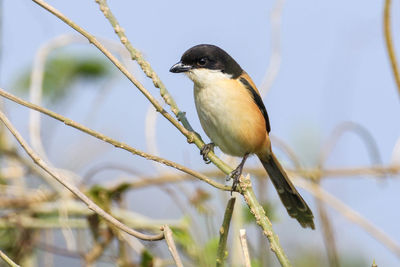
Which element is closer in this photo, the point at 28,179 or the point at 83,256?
the point at 83,256

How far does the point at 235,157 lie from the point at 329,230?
1.01 m

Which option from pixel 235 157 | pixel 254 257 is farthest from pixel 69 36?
pixel 254 257

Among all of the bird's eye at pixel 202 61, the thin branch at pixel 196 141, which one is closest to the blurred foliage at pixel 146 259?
the thin branch at pixel 196 141

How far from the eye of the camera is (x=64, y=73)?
4.94 m

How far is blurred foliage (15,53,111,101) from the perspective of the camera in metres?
4.75

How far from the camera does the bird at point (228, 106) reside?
3626 mm

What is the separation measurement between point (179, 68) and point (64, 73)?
167cm

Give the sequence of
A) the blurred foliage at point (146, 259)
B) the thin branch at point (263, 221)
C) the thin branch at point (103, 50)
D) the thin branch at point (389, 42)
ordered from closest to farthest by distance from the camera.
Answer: the thin branch at point (263, 221) < the thin branch at point (103, 50) < the thin branch at point (389, 42) < the blurred foliage at point (146, 259)

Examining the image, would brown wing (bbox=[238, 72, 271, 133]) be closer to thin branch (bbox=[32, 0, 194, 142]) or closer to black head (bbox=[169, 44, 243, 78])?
black head (bbox=[169, 44, 243, 78])

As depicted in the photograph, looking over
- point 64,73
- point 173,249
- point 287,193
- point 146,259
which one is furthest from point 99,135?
point 64,73

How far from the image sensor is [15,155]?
430 cm

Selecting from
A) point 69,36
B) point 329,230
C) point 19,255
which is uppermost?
point 69,36

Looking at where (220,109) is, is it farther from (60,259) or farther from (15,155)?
(60,259)

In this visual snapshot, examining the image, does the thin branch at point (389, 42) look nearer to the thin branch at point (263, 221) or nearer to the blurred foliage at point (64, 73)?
the thin branch at point (263, 221)
